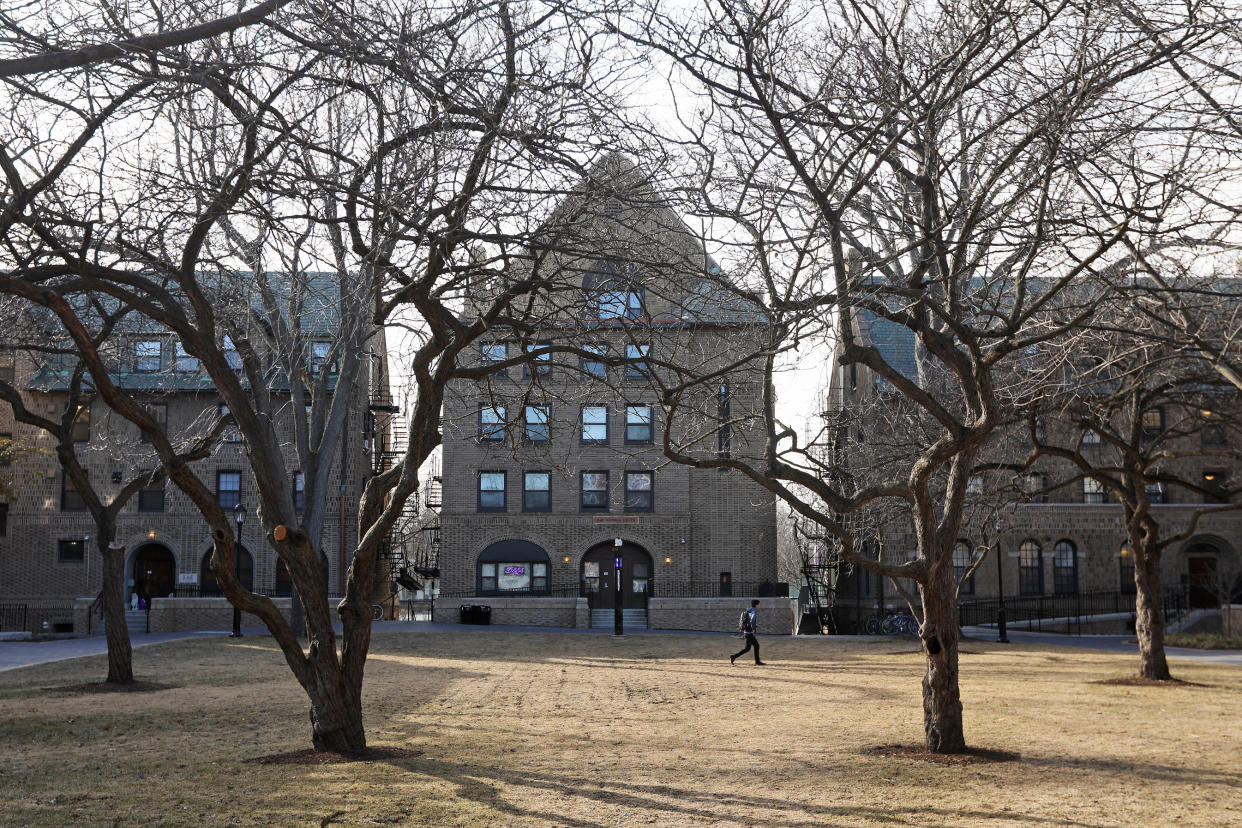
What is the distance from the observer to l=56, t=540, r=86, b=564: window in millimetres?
42344

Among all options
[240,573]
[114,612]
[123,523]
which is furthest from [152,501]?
[114,612]

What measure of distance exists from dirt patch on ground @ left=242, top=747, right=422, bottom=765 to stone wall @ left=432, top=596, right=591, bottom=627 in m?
29.8

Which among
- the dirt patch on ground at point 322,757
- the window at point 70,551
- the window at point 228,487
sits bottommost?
the dirt patch on ground at point 322,757

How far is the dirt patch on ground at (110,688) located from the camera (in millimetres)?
18500

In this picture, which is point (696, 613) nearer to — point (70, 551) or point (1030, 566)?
point (1030, 566)

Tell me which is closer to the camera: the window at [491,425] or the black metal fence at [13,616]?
the window at [491,425]

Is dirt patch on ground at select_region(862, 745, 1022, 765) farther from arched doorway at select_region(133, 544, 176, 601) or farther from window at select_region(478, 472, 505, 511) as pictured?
arched doorway at select_region(133, 544, 176, 601)

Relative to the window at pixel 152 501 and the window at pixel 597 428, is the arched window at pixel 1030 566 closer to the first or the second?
the window at pixel 597 428

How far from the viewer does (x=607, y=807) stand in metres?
9.17

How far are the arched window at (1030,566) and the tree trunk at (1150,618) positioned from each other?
2491cm

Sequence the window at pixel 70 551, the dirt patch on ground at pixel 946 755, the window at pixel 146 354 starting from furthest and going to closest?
the window at pixel 70 551, the window at pixel 146 354, the dirt patch on ground at pixel 946 755

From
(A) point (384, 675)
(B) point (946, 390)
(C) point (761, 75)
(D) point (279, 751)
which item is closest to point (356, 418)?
(A) point (384, 675)

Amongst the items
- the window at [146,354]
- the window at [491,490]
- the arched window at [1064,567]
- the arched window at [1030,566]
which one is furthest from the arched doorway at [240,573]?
the arched window at [1064,567]

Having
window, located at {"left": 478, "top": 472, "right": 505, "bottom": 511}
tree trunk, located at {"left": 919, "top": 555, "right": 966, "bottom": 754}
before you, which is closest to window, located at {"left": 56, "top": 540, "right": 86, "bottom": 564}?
window, located at {"left": 478, "top": 472, "right": 505, "bottom": 511}
